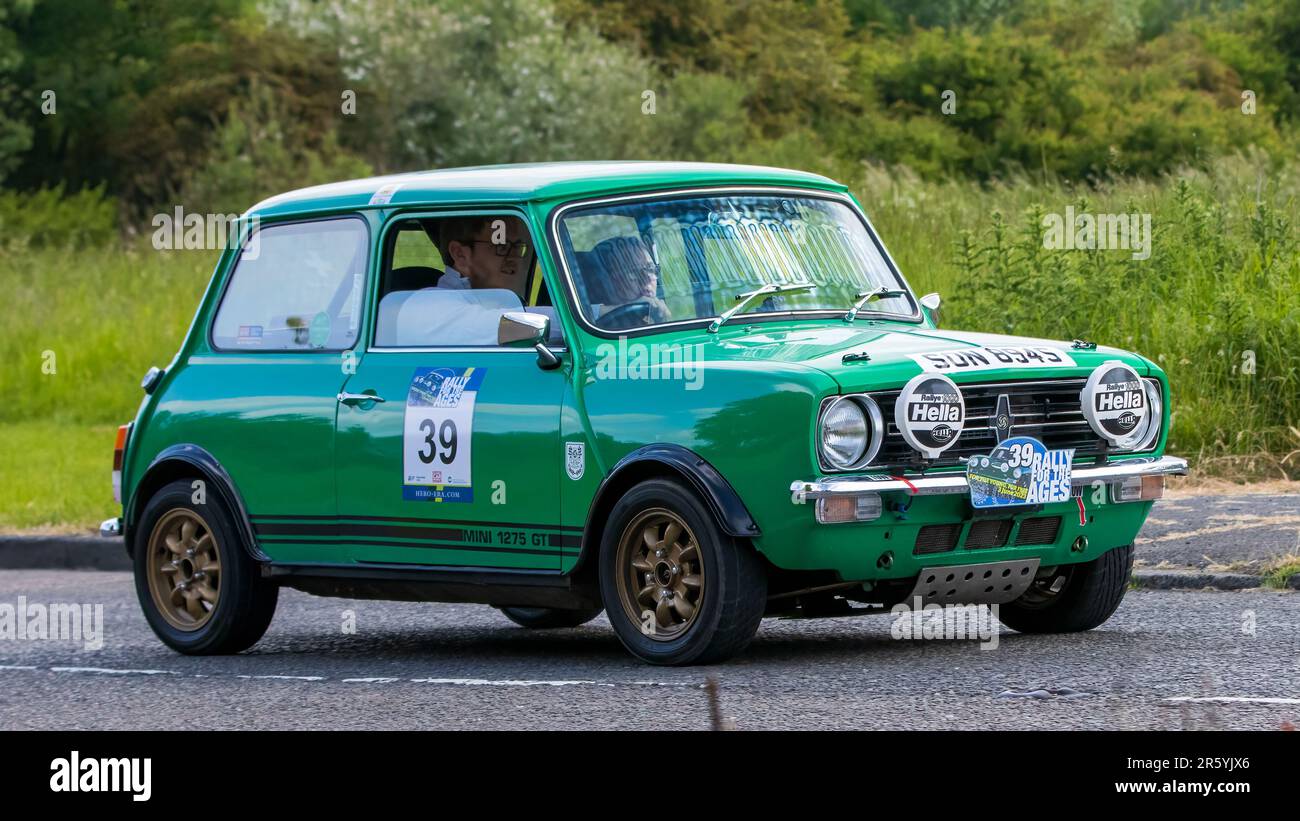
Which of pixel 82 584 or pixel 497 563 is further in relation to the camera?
pixel 82 584

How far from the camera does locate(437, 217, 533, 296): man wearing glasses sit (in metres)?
9.27

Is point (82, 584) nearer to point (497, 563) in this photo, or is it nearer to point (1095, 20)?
point (497, 563)

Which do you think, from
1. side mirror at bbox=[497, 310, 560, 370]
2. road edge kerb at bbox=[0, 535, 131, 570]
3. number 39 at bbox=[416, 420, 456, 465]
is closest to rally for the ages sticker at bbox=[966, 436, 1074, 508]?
side mirror at bbox=[497, 310, 560, 370]

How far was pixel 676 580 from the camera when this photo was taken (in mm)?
8023

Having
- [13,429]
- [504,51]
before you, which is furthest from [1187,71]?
[13,429]

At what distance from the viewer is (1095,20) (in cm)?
5347

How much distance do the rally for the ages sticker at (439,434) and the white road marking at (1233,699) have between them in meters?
2.99

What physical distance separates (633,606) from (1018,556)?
1.44m

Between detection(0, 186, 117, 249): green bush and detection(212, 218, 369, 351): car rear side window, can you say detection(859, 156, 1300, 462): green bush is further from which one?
detection(0, 186, 117, 249): green bush

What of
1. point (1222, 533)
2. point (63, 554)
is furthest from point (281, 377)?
point (63, 554)

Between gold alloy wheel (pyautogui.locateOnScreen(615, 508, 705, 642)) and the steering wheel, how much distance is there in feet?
2.95

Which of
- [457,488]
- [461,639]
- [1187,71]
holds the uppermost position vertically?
[1187,71]

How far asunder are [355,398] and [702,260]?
1.57 m

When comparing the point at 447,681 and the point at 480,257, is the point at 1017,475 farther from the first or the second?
the point at 480,257
